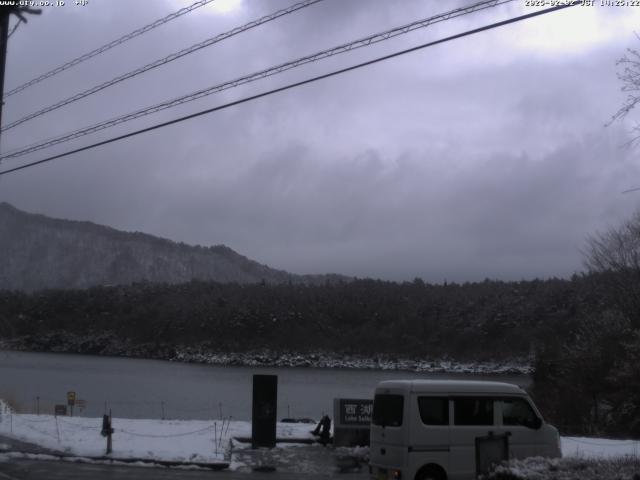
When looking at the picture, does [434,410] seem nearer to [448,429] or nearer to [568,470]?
[448,429]

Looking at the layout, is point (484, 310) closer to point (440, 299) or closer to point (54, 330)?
point (440, 299)

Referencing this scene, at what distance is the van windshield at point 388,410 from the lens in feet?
49.0

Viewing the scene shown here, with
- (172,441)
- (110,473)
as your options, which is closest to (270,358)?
(172,441)

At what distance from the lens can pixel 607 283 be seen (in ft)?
164

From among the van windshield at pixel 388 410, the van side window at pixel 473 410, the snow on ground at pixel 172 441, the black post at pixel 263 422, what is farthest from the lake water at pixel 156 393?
the van side window at pixel 473 410

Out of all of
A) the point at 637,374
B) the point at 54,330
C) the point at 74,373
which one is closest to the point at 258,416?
the point at 637,374

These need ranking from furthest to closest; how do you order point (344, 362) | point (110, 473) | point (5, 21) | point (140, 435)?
point (344, 362)
point (140, 435)
point (110, 473)
point (5, 21)

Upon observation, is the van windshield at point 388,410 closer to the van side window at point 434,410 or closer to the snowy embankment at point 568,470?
the van side window at point 434,410

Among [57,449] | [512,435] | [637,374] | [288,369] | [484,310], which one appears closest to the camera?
[512,435]

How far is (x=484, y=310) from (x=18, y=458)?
321 ft

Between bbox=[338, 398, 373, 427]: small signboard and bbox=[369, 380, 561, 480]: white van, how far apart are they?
7.76m

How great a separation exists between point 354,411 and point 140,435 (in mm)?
6894

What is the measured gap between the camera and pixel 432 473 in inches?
580

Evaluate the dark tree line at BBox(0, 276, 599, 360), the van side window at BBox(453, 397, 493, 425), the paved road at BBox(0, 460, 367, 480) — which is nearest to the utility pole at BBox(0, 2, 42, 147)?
the paved road at BBox(0, 460, 367, 480)
